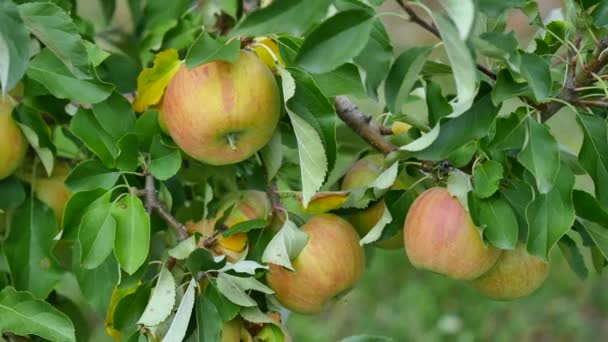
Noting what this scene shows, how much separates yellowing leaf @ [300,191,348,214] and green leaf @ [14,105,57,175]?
1.18 feet

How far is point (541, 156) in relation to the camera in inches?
38.5

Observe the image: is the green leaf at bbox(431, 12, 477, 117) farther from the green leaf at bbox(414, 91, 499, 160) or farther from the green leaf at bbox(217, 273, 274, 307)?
the green leaf at bbox(217, 273, 274, 307)

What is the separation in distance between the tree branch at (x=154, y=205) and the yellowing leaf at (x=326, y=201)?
6.3 inches

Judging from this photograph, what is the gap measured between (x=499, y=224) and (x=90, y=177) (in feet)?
1.61

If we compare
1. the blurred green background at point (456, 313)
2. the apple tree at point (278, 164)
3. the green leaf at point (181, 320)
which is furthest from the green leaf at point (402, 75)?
the blurred green background at point (456, 313)

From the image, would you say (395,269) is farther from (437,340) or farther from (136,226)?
(136,226)

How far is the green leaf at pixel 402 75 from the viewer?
37.2 inches

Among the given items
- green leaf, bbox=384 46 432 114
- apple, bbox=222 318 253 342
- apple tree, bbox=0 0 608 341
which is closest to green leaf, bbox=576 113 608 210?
apple tree, bbox=0 0 608 341

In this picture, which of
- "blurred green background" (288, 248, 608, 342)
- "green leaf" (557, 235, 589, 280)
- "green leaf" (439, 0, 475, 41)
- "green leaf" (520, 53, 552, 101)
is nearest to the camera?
"green leaf" (439, 0, 475, 41)

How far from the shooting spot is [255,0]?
1.56 meters

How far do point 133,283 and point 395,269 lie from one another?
239 centimetres

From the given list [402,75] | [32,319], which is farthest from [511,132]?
[32,319]

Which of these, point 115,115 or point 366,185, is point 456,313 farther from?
point 115,115

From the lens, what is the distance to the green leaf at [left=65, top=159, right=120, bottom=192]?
1.11 meters
